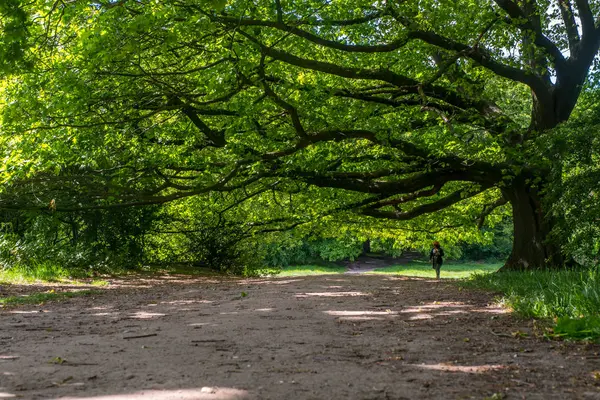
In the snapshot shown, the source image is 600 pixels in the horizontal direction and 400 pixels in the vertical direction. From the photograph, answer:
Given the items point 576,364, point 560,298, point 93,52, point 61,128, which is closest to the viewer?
point 576,364

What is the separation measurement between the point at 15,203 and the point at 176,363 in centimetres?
1416

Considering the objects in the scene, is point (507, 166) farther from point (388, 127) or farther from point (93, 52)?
point (93, 52)

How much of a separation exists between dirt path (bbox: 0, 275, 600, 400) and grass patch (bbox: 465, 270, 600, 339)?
1.02 ft

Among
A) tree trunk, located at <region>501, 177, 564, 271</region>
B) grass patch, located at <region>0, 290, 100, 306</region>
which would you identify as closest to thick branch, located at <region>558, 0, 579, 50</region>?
tree trunk, located at <region>501, 177, 564, 271</region>

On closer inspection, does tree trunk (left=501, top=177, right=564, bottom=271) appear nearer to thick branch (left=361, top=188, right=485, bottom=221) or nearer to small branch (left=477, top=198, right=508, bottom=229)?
thick branch (left=361, top=188, right=485, bottom=221)

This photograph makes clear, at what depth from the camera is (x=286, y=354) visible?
5.87 meters

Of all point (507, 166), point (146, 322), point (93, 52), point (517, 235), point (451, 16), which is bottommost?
point (146, 322)

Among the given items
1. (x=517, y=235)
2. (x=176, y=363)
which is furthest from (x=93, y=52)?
(x=517, y=235)

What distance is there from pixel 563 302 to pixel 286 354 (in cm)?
422

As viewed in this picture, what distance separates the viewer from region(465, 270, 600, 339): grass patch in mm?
6562

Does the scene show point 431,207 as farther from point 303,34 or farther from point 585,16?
point 303,34

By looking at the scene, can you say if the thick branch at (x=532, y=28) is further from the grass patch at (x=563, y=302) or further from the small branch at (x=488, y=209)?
the small branch at (x=488, y=209)

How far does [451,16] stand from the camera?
A: 1428cm

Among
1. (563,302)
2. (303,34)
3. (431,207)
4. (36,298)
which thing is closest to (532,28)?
(303,34)
